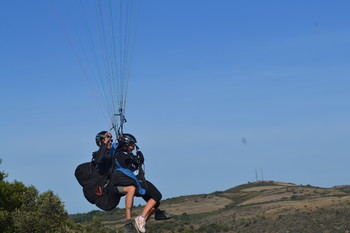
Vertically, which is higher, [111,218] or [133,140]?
[111,218]

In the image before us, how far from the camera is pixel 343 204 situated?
82625 millimetres

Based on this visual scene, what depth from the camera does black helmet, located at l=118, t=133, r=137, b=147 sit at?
1583 centimetres

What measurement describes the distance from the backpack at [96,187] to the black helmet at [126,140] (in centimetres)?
99

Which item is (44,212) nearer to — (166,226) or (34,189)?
(34,189)

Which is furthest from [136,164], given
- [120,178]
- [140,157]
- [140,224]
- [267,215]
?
[267,215]

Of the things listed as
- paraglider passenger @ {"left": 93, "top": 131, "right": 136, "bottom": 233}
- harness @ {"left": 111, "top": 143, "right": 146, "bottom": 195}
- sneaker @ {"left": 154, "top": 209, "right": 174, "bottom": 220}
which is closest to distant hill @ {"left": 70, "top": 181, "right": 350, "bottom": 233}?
sneaker @ {"left": 154, "top": 209, "right": 174, "bottom": 220}

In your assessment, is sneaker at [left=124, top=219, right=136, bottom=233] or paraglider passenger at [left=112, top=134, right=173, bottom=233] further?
paraglider passenger at [left=112, top=134, right=173, bottom=233]

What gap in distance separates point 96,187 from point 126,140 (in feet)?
5.05

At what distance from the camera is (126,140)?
15.8 meters

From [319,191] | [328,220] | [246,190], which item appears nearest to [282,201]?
[319,191]

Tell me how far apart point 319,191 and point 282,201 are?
14.2m

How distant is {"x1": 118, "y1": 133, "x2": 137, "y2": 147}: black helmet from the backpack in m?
0.99

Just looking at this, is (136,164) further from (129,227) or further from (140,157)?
(129,227)

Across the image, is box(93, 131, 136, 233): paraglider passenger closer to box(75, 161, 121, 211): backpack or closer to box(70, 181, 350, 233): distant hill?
box(75, 161, 121, 211): backpack
